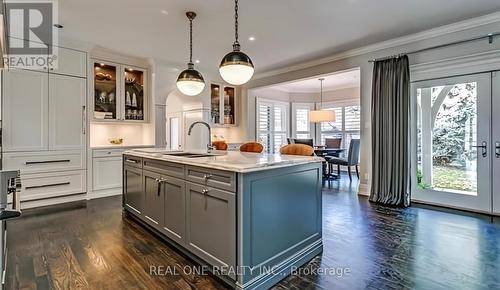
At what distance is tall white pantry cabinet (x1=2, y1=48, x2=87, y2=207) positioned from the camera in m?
3.90

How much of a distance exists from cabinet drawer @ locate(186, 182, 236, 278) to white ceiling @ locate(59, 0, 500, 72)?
2350mm

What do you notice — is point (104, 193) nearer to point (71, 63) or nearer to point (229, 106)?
point (71, 63)

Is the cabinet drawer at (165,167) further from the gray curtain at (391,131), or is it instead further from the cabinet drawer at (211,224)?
the gray curtain at (391,131)

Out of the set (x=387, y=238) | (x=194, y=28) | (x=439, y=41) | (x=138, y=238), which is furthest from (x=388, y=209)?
(x=194, y=28)

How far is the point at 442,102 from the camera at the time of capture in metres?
4.14

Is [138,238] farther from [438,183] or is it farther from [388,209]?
[438,183]

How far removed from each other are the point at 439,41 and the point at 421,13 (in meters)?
0.83

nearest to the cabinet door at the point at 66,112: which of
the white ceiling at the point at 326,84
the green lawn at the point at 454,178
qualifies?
the white ceiling at the point at 326,84

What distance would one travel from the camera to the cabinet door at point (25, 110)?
3.84m

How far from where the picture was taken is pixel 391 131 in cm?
437

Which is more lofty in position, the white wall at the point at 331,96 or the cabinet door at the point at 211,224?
the white wall at the point at 331,96

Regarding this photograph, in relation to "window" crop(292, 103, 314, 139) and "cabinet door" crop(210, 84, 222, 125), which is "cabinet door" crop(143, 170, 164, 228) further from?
"window" crop(292, 103, 314, 139)

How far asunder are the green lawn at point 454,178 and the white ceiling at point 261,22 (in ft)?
7.08

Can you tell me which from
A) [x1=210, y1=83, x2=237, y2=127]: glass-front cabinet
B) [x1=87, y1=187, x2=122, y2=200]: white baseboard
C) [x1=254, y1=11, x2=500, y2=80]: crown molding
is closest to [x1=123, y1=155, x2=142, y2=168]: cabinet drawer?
[x1=87, y1=187, x2=122, y2=200]: white baseboard
